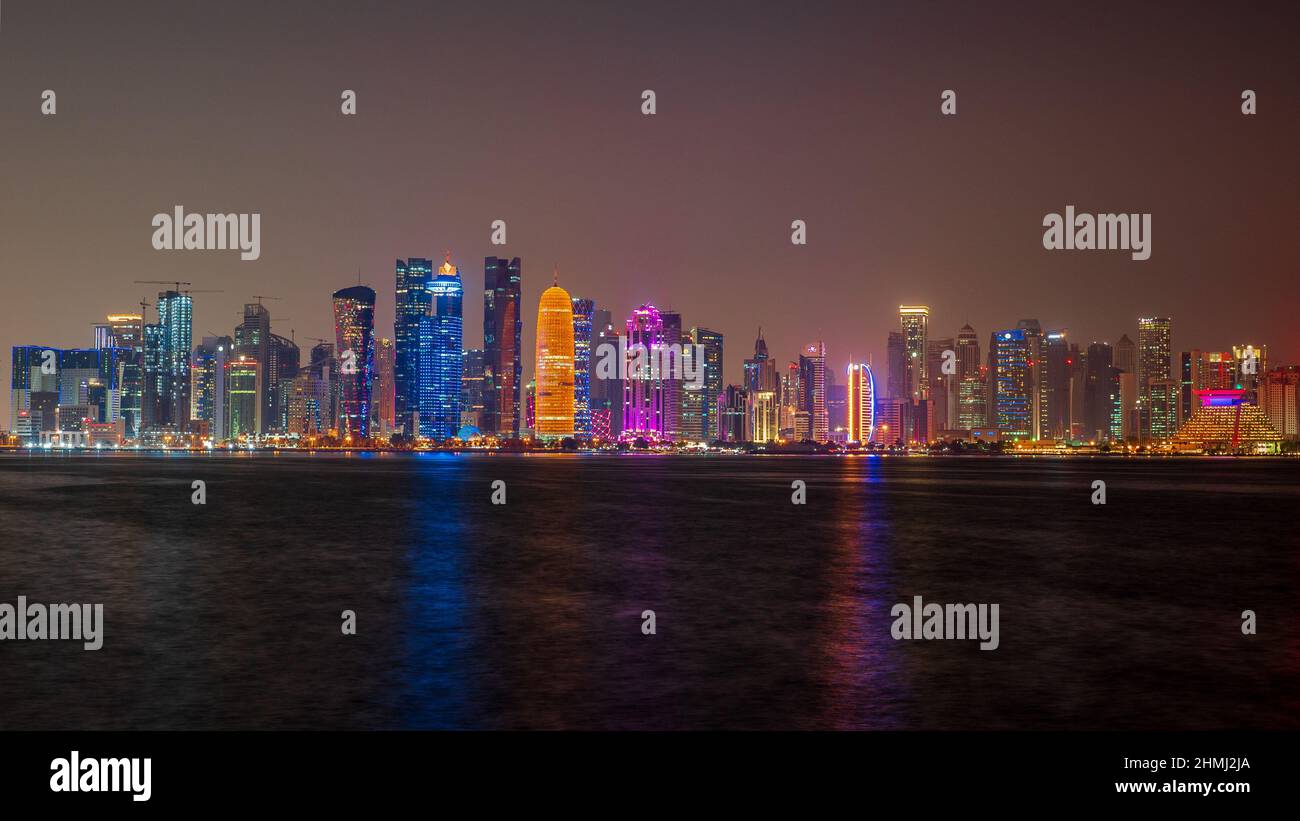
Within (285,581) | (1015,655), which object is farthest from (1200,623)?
(285,581)

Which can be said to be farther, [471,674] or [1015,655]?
[1015,655]

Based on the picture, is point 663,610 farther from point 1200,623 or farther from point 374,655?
point 1200,623

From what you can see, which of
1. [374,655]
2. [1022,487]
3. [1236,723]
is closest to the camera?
[1236,723]
